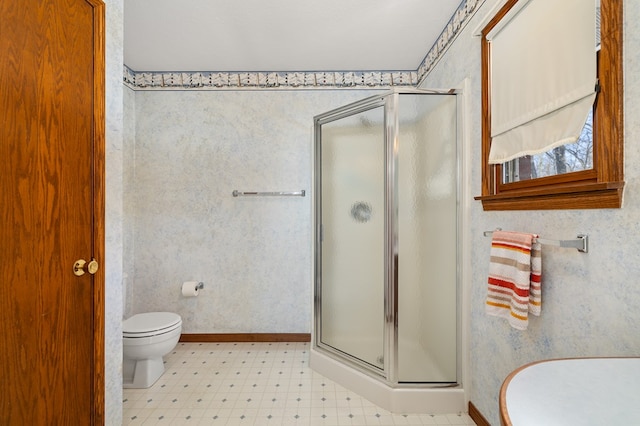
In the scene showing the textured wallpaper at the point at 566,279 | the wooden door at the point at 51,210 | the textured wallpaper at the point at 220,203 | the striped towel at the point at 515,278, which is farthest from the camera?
the textured wallpaper at the point at 220,203

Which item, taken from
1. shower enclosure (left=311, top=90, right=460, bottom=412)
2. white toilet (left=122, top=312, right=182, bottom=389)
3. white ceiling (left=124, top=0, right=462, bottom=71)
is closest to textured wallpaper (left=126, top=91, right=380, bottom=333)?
white ceiling (left=124, top=0, right=462, bottom=71)

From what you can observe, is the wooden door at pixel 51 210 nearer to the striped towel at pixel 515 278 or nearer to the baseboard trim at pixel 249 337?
the baseboard trim at pixel 249 337

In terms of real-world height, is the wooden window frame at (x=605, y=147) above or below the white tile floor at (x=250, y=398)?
above

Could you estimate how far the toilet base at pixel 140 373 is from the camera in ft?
6.44

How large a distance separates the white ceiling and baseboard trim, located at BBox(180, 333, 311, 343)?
233 cm

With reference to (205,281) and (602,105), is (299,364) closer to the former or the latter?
(205,281)

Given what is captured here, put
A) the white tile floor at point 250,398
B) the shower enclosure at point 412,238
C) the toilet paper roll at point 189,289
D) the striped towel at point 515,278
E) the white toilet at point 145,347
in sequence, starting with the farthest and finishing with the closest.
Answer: the toilet paper roll at point 189,289 < the white toilet at point 145,347 < the shower enclosure at point 412,238 < the white tile floor at point 250,398 < the striped towel at point 515,278

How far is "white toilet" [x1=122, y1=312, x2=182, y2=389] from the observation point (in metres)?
1.91

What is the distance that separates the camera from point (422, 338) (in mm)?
Answer: 1818

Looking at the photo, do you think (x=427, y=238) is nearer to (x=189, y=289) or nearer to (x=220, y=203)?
(x=220, y=203)

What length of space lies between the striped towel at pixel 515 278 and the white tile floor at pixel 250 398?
0.89 m

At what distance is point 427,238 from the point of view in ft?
5.98

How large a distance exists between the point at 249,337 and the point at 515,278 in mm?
2198

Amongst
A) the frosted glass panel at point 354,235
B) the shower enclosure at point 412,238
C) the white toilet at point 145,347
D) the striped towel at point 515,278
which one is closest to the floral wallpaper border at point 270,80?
the frosted glass panel at point 354,235
